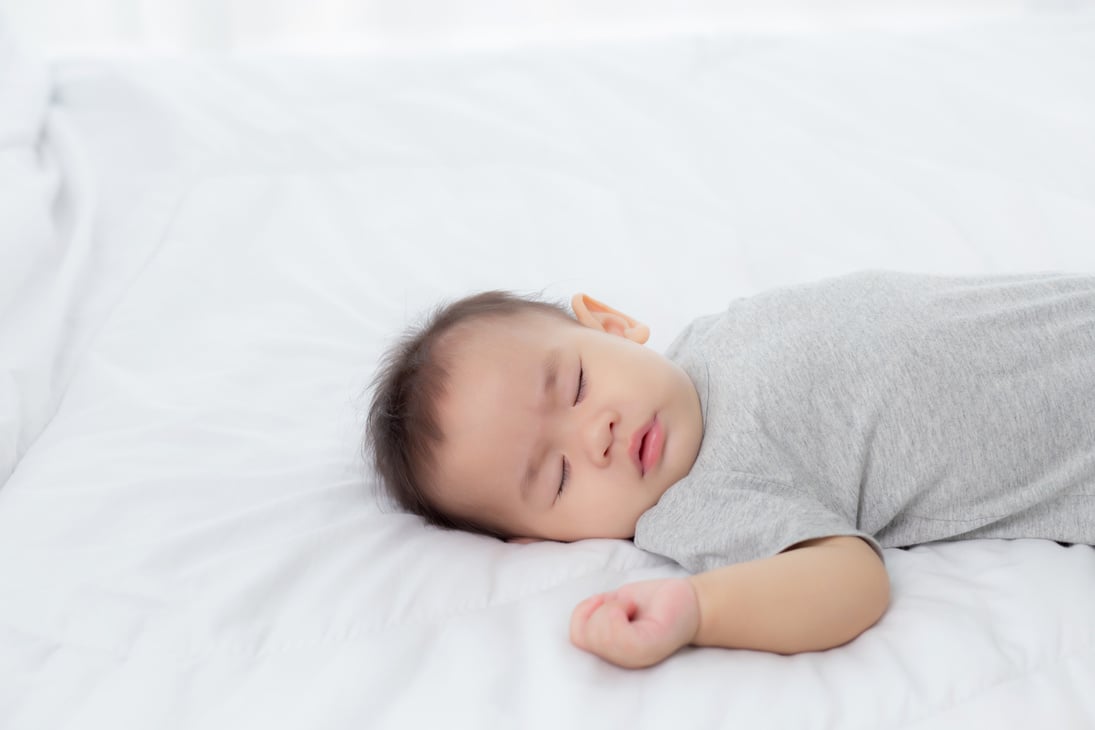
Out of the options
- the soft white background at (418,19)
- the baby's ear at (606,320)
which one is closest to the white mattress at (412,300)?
the baby's ear at (606,320)

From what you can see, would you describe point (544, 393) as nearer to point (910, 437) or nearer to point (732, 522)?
point (732, 522)

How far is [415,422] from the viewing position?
110 cm

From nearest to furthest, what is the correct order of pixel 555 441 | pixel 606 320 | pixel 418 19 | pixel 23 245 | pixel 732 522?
pixel 732 522
pixel 555 441
pixel 606 320
pixel 23 245
pixel 418 19

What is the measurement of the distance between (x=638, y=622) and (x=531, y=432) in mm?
277

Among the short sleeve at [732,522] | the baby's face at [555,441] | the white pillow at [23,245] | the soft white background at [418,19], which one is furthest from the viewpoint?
the soft white background at [418,19]

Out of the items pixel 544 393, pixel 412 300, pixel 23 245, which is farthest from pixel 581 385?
pixel 23 245

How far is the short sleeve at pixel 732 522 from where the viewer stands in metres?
0.95

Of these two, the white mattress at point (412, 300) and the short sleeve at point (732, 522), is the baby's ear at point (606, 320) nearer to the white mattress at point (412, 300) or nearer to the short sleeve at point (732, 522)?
the white mattress at point (412, 300)

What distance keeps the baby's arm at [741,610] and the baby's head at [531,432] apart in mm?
186

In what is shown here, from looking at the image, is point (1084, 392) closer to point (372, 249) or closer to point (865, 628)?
point (865, 628)

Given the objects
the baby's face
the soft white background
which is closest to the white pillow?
the baby's face

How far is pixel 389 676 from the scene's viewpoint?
0.85m

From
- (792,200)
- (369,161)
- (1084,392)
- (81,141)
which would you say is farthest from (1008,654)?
(81,141)

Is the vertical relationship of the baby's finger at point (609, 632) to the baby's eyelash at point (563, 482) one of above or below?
above
